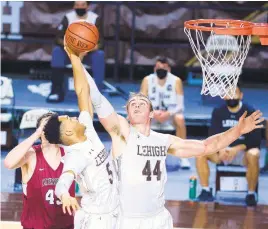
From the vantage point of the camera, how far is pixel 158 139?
6441mm

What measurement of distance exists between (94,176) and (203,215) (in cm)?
291

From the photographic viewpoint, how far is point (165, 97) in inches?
411

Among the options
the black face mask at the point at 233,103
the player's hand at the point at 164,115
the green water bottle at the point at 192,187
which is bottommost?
the green water bottle at the point at 192,187

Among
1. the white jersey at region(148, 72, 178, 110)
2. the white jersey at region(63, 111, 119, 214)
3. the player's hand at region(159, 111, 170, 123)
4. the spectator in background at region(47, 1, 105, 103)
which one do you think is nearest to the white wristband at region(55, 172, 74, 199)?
the white jersey at region(63, 111, 119, 214)

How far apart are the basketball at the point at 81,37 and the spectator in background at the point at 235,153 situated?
2.65m

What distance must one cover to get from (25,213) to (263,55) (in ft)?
23.9

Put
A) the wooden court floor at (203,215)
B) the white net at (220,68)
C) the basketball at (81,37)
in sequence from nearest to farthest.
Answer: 1. the basketball at (81,37)
2. the white net at (220,68)
3. the wooden court floor at (203,215)

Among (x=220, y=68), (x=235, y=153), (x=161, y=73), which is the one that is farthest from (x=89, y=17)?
(x=220, y=68)

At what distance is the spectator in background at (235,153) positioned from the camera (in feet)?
30.2

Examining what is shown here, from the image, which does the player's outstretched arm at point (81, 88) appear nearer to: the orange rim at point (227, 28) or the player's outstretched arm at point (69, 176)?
the player's outstretched arm at point (69, 176)

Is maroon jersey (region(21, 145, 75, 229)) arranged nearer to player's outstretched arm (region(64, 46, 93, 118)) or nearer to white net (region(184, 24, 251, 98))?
player's outstretched arm (region(64, 46, 93, 118))

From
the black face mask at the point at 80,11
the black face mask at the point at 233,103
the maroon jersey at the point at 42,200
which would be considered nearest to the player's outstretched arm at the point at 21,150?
the maroon jersey at the point at 42,200

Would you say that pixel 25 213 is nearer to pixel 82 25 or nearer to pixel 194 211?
pixel 82 25

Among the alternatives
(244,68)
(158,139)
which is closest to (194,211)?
(158,139)
